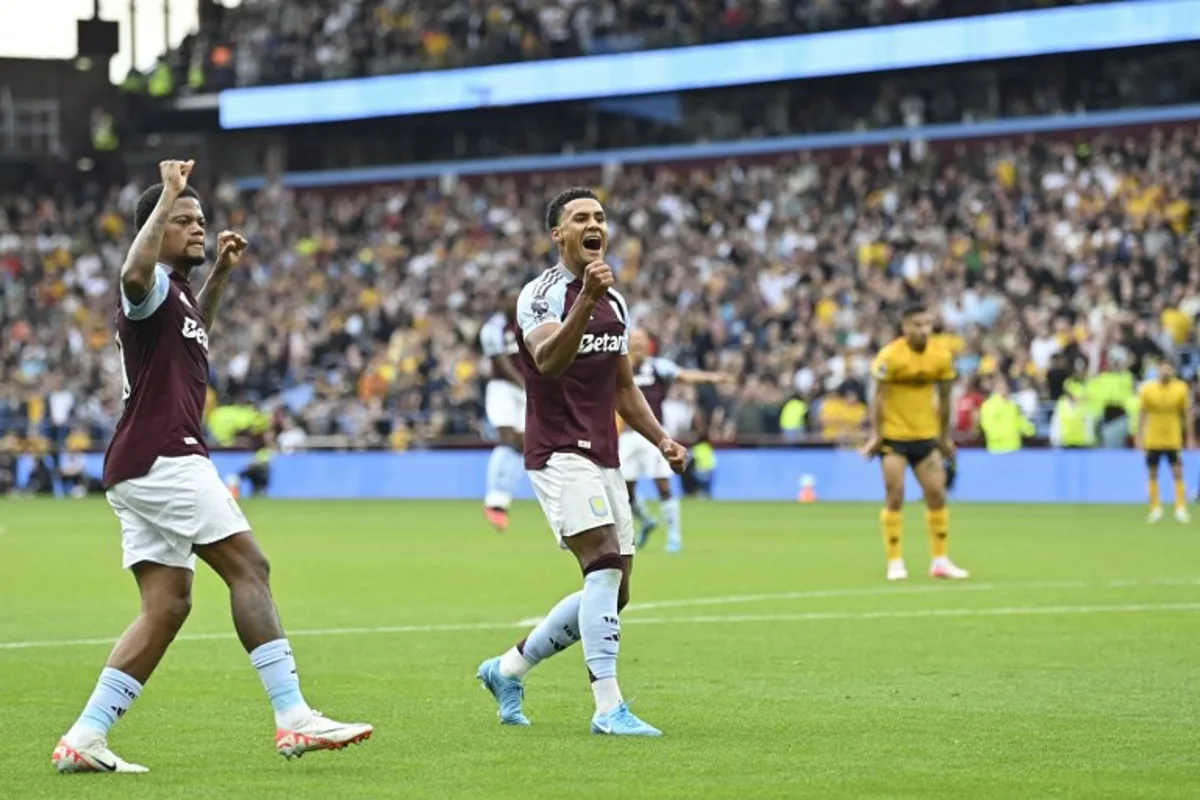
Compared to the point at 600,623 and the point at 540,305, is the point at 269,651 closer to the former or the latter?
the point at 600,623

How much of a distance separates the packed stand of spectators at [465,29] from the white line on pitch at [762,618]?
29.8 m

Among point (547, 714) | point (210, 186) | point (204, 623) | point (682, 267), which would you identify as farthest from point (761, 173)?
point (547, 714)

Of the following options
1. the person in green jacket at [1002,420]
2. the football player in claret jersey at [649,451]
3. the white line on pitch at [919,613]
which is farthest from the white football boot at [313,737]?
the person in green jacket at [1002,420]

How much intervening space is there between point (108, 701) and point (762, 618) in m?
7.84

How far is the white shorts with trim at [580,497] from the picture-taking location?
9789 millimetres

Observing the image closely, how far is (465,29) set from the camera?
175ft

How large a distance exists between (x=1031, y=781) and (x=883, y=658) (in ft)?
15.6

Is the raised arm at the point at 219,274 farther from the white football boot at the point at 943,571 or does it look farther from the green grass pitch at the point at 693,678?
the white football boot at the point at 943,571

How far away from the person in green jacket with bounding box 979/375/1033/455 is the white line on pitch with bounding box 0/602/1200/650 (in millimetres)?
18862

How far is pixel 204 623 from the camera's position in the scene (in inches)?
634

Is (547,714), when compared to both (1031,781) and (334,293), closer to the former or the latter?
(1031,781)

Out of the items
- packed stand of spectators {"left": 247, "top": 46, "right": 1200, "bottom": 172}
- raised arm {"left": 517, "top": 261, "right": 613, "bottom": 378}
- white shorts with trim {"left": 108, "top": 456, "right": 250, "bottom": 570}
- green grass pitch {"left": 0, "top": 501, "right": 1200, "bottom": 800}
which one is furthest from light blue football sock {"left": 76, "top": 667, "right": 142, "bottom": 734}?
packed stand of spectators {"left": 247, "top": 46, "right": 1200, "bottom": 172}

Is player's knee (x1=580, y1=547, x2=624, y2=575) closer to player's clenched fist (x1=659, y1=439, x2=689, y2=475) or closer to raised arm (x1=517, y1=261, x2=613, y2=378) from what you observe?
player's clenched fist (x1=659, y1=439, x2=689, y2=475)

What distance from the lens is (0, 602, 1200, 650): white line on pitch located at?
15.0 m
